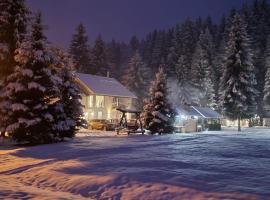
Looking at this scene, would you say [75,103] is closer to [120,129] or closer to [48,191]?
[120,129]

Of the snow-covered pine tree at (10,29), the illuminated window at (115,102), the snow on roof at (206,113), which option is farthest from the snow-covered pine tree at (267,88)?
the snow-covered pine tree at (10,29)

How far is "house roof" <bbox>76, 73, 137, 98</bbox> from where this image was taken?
67125mm

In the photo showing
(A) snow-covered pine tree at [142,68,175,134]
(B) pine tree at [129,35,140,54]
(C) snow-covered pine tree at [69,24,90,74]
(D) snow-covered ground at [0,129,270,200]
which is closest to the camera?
(D) snow-covered ground at [0,129,270,200]

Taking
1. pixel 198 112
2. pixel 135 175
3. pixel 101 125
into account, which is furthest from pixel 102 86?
pixel 135 175

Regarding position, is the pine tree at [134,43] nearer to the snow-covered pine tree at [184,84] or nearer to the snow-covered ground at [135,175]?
the snow-covered pine tree at [184,84]

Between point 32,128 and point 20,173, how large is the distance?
451 inches

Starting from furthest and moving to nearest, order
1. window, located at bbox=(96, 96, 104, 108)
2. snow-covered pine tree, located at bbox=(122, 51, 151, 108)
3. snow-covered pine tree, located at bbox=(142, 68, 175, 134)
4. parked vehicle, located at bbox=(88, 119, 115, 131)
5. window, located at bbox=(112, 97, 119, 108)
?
1. snow-covered pine tree, located at bbox=(122, 51, 151, 108)
2. window, located at bbox=(112, 97, 119, 108)
3. window, located at bbox=(96, 96, 104, 108)
4. parked vehicle, located at bbox=(88, 119, 115, 131)
5. snow-covered pine tree, located at bbox=(142, 68, 175, 134)

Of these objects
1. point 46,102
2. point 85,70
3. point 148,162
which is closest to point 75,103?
point 46,102

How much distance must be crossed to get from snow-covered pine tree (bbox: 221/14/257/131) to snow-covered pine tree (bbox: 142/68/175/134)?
21.2m

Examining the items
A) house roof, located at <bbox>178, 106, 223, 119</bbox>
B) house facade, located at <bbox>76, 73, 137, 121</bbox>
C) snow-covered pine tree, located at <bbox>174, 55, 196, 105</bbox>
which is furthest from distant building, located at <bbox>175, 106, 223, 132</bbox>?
house facade, located at <bbox>76, 73, 137, 121</bbox>

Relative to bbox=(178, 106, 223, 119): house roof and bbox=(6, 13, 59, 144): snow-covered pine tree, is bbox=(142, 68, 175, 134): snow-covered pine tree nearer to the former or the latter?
bbox=(6, 13, 59, 144): snow-covered pine tree

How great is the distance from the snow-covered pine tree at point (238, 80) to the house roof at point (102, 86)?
59.0 ft

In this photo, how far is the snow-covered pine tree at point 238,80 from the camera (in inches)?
2505

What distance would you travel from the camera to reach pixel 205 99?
89.6 meters
